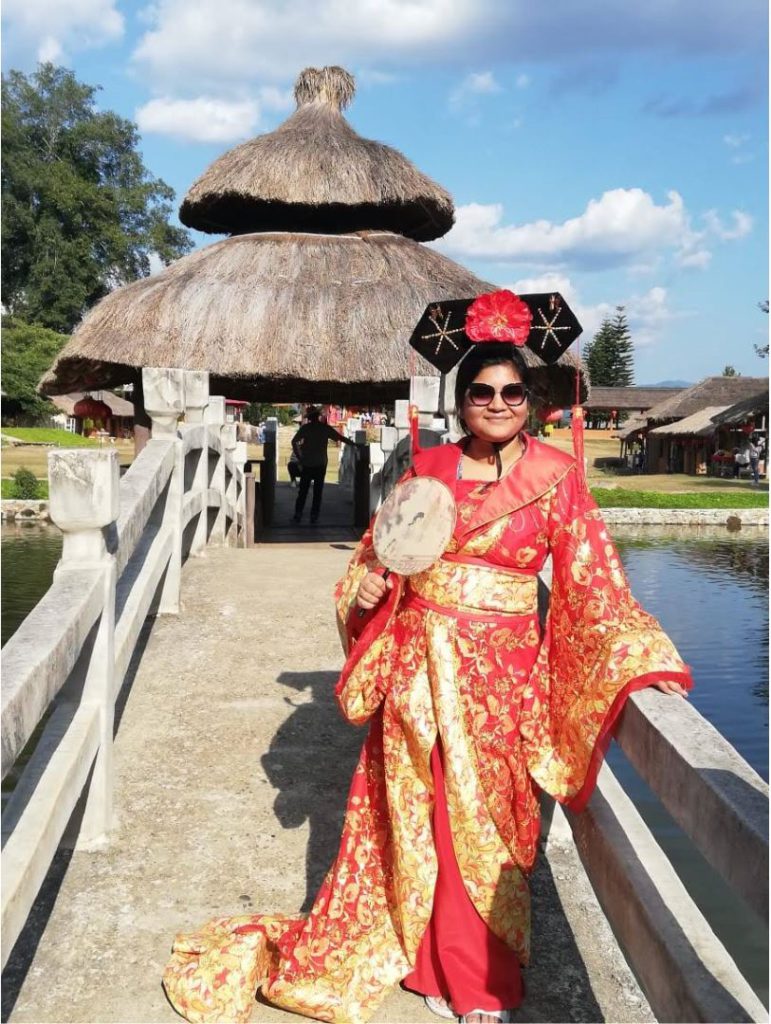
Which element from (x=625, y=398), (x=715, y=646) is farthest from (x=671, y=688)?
(x=625, y=398)

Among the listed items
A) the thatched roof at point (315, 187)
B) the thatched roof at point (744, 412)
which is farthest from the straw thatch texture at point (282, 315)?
the thatched roof at point (744, 412)

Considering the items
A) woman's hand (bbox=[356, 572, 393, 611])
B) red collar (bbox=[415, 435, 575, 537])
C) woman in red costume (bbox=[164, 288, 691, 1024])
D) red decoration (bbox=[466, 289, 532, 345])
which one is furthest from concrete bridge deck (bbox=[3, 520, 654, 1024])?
red decoration (bbox=[466, 289, 532, 345])

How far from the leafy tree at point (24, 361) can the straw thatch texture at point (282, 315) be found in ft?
67.4

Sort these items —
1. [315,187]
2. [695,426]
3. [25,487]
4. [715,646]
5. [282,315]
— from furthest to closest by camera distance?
[695,426]
[25,487]
[715,646]
[315,187]
[282,315]

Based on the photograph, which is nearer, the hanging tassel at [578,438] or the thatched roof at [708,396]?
the hanging tassel at [578,438]

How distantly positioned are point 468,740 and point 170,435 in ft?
10.9

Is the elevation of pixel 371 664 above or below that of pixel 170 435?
below

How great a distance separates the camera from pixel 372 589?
8.16ft

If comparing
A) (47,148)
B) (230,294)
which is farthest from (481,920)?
(47,148)

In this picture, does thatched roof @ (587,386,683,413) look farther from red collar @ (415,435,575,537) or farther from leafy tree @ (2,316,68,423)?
red collar @ (415,435,575,537)

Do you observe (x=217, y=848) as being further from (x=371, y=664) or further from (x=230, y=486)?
(x=230, y=486)

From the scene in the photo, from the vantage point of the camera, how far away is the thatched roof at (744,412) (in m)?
30.6

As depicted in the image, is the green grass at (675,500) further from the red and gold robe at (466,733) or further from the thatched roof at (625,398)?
the thatched roof at (625,398)

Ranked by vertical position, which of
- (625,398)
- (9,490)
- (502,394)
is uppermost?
(625,398)
